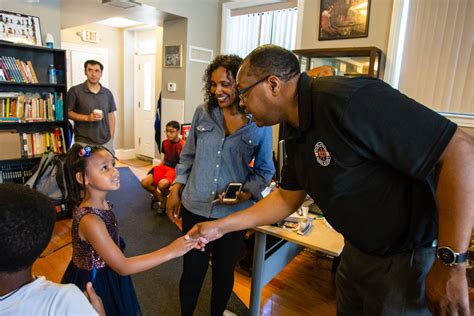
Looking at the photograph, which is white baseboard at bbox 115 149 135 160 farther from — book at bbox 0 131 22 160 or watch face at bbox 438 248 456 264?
watch face at bbox 438 248 456 264

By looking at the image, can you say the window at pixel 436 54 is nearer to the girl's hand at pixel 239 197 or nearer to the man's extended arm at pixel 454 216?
the girl's hand at pixel 239 197

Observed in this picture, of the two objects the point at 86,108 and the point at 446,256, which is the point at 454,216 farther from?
the point at 86,108

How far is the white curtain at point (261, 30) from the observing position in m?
3.95

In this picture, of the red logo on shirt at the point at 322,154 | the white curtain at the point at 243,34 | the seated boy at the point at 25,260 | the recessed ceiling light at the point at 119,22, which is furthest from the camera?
the recessed ceiling light at the point at 119,22

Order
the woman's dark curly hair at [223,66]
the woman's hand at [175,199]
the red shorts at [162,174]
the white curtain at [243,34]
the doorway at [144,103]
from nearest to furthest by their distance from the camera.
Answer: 1. the woman's dark curly hair at [223,66]
2. the woman's hand at [175,199]
3. the red shorts at [162,174]
4. the white curtain at [243,34]
5. the doorway at [144,103]

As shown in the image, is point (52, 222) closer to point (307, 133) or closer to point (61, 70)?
point (307, 133)

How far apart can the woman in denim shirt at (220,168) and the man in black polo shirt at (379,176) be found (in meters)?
0.43

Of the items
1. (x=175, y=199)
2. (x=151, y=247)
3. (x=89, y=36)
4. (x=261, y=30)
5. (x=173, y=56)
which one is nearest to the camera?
(x=175, y=199)

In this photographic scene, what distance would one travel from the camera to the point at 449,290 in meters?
0.75

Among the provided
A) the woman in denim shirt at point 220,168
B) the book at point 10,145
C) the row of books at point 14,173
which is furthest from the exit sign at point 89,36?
the woman in denim shirt at point 220,168

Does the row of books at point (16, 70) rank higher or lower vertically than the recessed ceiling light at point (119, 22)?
lower

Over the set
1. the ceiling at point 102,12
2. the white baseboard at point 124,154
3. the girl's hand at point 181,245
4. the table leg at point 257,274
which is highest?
the ceiling at point 102,12

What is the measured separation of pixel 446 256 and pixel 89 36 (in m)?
6.56

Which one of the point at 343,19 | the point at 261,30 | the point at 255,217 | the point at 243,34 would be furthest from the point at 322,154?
the point at 243,34
